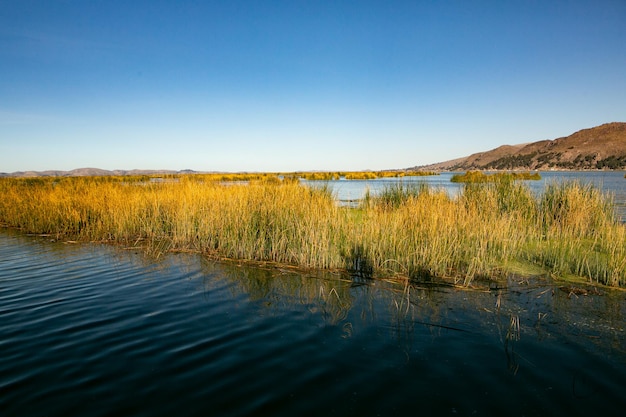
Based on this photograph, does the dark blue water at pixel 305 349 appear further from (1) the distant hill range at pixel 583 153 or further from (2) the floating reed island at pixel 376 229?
(1) the distant hill range at pixel 583 153

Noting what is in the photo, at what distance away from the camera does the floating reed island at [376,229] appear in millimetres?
6969

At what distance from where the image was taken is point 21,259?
843 cm

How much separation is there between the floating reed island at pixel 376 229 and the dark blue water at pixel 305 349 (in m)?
0.88

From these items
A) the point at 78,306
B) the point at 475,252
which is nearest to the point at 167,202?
the point at 78,306

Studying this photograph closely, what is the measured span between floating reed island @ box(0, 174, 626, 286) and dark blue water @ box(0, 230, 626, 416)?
2.90 ft

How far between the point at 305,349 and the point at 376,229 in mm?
3798

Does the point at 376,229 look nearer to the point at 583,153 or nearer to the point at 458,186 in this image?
the point at 458,186

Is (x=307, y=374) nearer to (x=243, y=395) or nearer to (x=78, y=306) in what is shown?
(x=243, y=395)

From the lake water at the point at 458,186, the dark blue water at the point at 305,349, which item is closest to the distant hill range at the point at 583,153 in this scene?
the lake water at the point at 458,186

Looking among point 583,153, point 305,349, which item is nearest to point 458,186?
point 305,349

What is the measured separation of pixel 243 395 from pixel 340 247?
495cm

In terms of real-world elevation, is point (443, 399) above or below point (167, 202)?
below

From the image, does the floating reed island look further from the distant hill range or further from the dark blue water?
Result: the distant hill range

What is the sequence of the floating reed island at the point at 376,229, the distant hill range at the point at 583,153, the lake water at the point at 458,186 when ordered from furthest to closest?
1. the distant hill range at the point at 583,153
2. the lake water at the point at 458,186
3. the floating reed island at the point at 376,229
